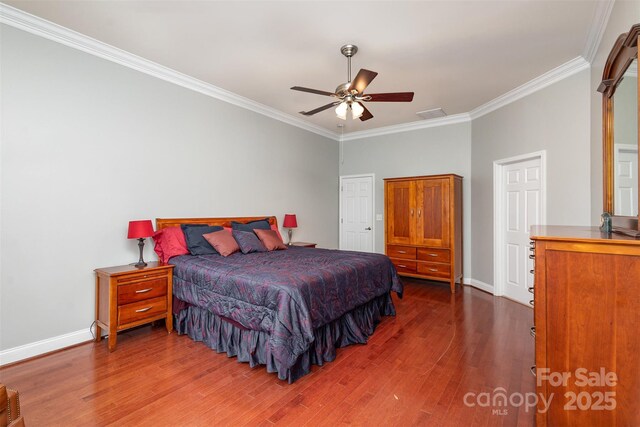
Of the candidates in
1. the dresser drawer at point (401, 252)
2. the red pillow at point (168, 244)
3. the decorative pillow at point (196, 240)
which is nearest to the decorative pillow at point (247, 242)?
the decorative pillow at point (196, 240)

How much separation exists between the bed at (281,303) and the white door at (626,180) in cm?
201

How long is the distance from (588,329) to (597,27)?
2.78 meters

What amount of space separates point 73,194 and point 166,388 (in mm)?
2025

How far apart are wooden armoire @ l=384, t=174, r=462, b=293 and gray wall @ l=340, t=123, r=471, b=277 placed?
339 mm

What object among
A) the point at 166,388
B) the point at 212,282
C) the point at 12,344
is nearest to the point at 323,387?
the point at 166,388

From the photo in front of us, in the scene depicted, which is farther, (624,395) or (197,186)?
(197,186)

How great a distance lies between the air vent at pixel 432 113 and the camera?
4817 mm

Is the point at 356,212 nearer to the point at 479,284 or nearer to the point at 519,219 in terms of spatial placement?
the point at 479,284

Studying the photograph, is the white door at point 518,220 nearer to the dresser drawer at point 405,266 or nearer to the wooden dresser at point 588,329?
the dresser drawer at point 405,266

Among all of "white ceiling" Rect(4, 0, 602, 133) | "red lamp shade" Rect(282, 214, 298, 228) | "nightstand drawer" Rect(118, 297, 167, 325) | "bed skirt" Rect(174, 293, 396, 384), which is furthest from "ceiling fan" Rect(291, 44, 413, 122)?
"nightstand drawer" Rect(118, 297, 167, 325)

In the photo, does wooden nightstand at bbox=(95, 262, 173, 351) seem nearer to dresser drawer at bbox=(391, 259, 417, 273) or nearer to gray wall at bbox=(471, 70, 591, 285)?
dresser drawer at bbox=(391, 259, 417, 273)

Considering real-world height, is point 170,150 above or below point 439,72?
below

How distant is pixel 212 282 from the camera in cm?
271

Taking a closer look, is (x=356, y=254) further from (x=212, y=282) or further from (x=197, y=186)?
(x=197, y=186)
